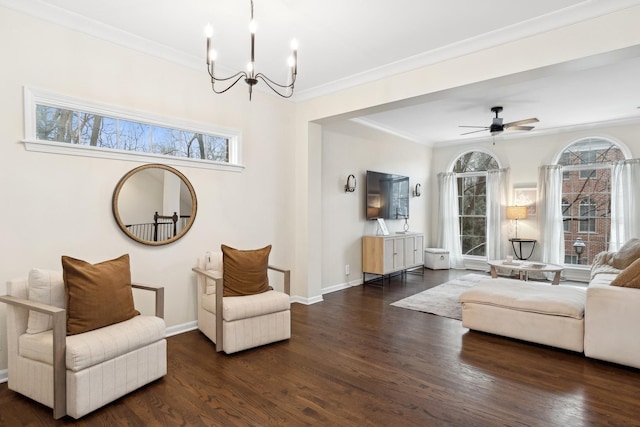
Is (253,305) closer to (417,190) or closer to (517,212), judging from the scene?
(417,190)

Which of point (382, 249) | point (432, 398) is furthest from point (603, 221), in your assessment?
point (432, 398)

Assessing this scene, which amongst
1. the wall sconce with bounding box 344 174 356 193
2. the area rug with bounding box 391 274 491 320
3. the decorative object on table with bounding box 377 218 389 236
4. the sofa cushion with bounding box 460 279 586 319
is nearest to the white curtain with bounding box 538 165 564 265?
the area rug with bounding box 391 274 491 320

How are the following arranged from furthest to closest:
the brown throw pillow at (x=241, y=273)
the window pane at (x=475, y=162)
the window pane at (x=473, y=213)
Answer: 1. the window pane at (x=473, y=213)
2. the window pane at (x=475, y=162)
3. the brown throw pillow at (x=241, y=273)

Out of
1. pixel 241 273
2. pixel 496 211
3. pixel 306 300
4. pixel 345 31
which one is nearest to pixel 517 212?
pixel 496 211

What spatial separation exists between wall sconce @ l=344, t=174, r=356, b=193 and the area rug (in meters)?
1.89

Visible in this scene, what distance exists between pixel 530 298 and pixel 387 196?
11.2 feet

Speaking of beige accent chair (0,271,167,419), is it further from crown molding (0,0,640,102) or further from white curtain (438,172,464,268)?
white curtain (438,172,464,268)

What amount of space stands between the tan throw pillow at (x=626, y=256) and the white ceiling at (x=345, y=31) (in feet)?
6.75

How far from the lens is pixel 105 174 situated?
3.11 meters

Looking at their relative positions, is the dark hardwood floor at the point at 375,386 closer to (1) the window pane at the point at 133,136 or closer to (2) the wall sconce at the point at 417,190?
(1) the window pane at the point at 133,136

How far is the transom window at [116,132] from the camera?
109 inches

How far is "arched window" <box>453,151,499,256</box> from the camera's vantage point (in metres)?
7.61

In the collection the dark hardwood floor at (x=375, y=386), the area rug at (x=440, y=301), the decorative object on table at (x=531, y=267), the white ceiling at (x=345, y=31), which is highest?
the white ceiling at (x=345, y=31)

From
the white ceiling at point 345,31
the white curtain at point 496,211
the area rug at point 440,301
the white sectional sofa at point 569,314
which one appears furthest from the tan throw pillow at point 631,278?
the white curtain at point 496,211
